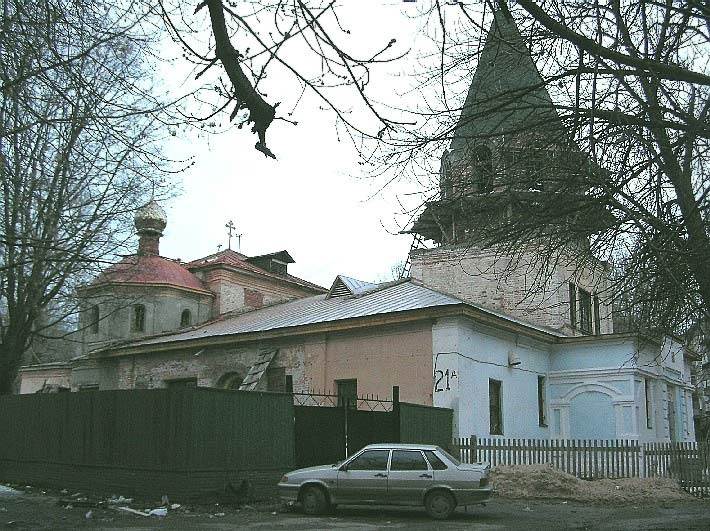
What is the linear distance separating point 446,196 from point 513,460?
35.6 ft

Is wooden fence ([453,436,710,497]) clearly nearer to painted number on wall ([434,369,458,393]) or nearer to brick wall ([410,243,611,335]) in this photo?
painted number on wall ([434,369,458,393])

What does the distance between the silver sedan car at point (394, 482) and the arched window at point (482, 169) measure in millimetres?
5761

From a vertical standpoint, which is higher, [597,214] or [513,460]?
[597,214]

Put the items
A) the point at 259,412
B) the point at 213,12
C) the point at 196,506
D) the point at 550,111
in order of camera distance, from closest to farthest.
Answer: the point at 213,12
the point at 550,111
the point at 196,506
the point at 259,412

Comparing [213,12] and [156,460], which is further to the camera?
[156,460]

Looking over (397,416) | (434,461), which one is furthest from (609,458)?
(434,461)

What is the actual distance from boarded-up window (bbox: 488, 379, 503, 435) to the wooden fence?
3.16 meters

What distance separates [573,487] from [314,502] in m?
6.68

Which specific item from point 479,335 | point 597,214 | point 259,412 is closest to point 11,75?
point 597,214

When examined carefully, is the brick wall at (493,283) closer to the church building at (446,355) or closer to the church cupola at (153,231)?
the church building at (446,355)

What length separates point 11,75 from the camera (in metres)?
8.74

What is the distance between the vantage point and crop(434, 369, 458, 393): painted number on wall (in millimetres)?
21469

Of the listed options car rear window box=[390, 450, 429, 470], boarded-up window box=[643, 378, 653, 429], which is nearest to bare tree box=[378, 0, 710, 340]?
car rear window box=[390, 450, 429, 470]

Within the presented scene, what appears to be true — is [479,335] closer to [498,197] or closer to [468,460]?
[468,460]
